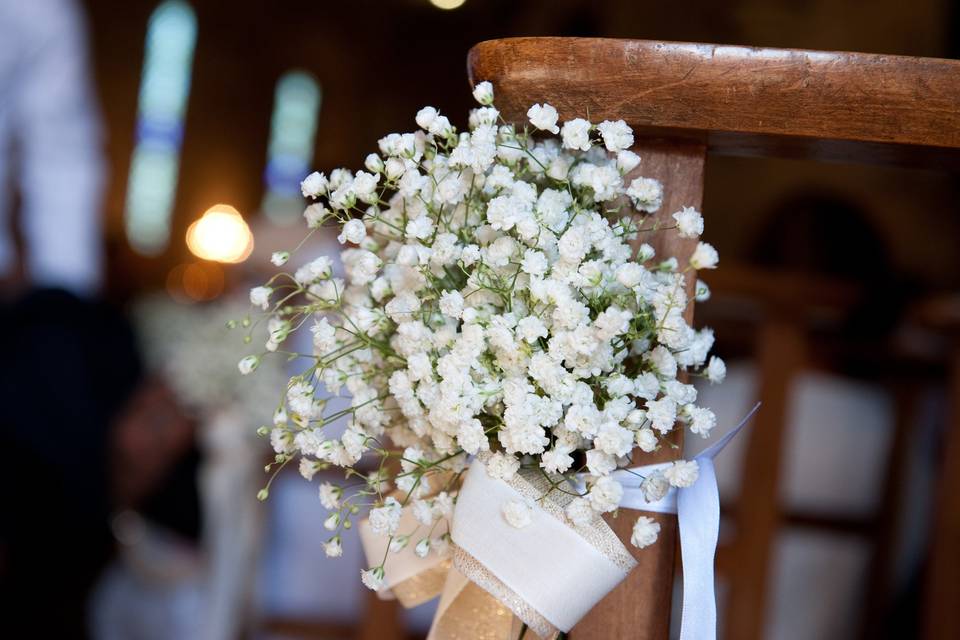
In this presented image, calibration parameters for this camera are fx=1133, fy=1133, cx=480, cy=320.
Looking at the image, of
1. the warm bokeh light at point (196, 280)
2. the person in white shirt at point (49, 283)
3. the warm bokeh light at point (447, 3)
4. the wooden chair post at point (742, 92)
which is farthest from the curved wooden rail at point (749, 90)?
the warm bokeh light at point (447, 3)

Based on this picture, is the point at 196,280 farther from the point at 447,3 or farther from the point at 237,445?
the point at 237,445

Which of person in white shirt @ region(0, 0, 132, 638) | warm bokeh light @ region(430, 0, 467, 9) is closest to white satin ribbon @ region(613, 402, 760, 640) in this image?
person in white shirt @ region(0, 0, 132, 638)

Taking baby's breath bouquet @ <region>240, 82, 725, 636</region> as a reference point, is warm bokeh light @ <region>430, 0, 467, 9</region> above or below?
above

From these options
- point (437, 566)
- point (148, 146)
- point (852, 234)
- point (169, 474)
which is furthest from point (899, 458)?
point (148, 146)

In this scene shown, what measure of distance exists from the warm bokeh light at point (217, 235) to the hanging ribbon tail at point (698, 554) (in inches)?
437

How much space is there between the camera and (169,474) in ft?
11.6

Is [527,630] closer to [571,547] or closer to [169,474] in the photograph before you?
[571,547]

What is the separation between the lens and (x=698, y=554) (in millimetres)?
1029

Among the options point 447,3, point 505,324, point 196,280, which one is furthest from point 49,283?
point 447,3

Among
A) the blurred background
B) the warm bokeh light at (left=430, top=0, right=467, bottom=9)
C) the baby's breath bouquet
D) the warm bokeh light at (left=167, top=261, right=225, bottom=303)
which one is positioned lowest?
the warm bokeh light at (left=167, top=261, right=225, bottom=303)

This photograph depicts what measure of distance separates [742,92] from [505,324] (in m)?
0.29

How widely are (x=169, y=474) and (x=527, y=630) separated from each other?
2.61m

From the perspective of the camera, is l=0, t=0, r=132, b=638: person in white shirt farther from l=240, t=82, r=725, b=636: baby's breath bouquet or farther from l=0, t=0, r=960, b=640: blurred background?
l=240, t=82, r=725, b=636: baby's breath bouquet

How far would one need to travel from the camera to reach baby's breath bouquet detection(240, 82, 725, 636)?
97 centimetres
